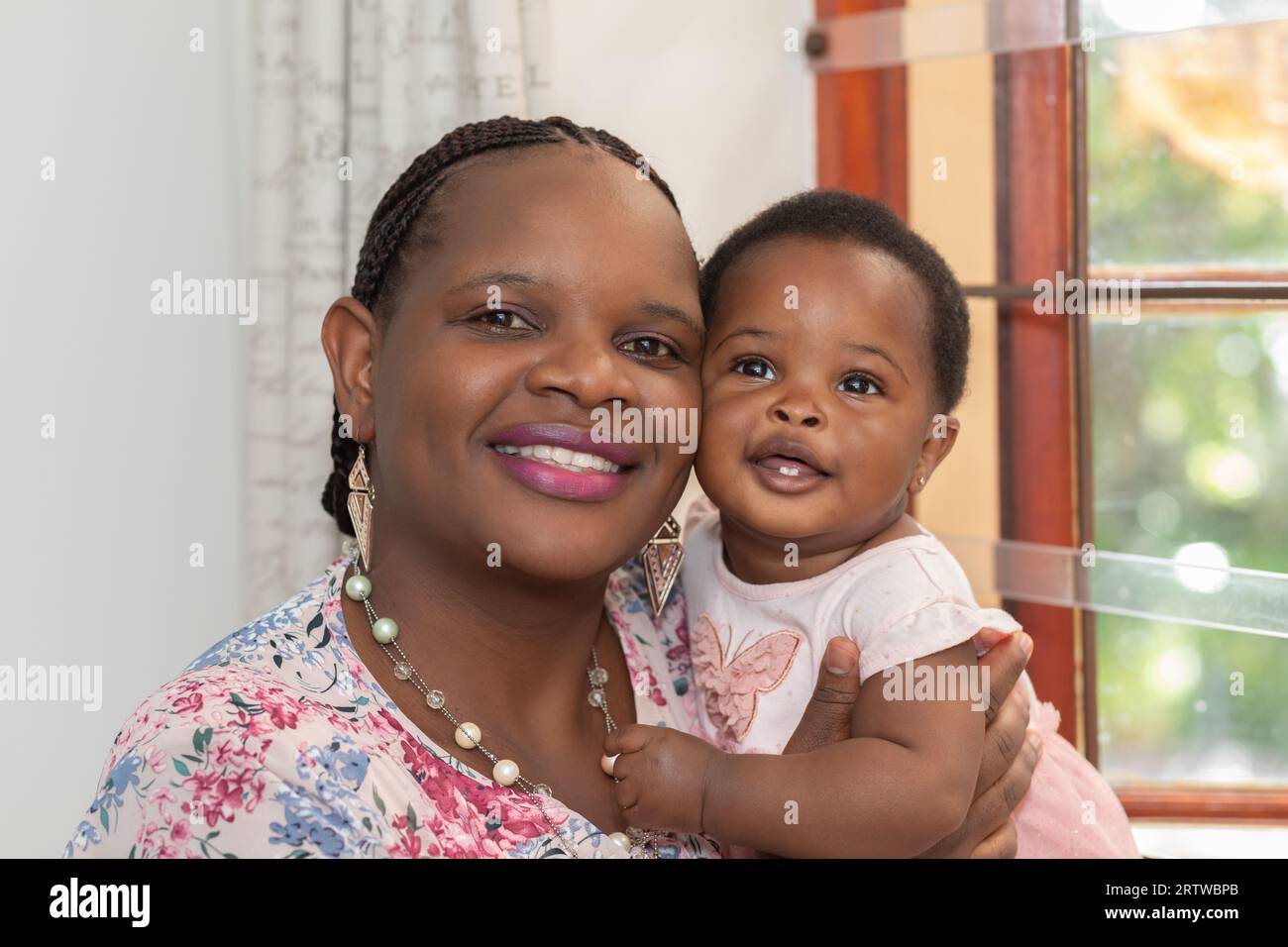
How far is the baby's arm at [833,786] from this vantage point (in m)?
1.36

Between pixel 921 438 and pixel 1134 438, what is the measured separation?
1.05 meters

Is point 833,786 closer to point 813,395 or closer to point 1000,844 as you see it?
point 1000,844

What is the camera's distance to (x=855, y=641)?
1499mm

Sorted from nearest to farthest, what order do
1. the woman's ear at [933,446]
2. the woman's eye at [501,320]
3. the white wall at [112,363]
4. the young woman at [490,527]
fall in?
1. the young woman at [490,527]
2. the woman's eye at [501,320]
3. the woman's ear at [933,446]
4. the white wall at [112,363]

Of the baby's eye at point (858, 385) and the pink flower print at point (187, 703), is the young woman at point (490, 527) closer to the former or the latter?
the pink flower print at point (187, 703)

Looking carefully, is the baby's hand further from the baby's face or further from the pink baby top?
the baby's face

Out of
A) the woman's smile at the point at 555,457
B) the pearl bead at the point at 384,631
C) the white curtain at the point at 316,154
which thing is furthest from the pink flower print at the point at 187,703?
the white curtain at the point at 316,154

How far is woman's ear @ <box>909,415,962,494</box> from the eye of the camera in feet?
5.52

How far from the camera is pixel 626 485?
1.38 metres

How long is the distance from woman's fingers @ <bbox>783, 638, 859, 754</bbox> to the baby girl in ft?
0.05

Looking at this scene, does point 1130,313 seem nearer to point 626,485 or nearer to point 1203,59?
point 1203,59

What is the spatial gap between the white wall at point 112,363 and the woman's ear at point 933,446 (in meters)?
0.99

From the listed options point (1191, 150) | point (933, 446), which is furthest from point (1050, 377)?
point (933, 446)

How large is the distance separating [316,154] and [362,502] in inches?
36.3
